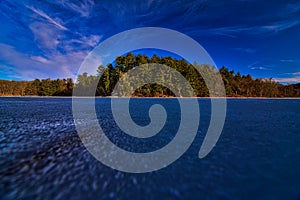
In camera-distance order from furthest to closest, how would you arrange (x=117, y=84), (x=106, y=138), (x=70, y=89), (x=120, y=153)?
(x=70, y=89)
(x=117, y=84)
(x=106, y=138)
(x=120, y=153)

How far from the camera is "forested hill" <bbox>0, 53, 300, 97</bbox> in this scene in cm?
9138

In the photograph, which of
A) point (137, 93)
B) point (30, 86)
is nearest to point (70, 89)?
point (30, 86)

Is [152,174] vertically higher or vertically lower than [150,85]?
lower

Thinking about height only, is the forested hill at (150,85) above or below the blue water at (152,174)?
above

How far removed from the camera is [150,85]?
288ft

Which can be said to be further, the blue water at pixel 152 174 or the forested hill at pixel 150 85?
the forested hill at pixel 150 85

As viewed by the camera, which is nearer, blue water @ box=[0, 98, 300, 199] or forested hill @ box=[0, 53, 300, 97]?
blue water @ box=[0, 98, 300, 199]

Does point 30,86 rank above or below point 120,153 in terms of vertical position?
above

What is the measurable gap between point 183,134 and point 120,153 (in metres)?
5.04

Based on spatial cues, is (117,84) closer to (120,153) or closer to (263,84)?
(120,153)

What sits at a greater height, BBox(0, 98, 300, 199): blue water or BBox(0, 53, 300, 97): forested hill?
BBox(0, 53, 300, 97): forested hill

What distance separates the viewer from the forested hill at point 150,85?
300ft

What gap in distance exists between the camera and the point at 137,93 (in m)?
89.1

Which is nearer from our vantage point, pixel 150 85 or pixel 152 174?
pixel 152 174
